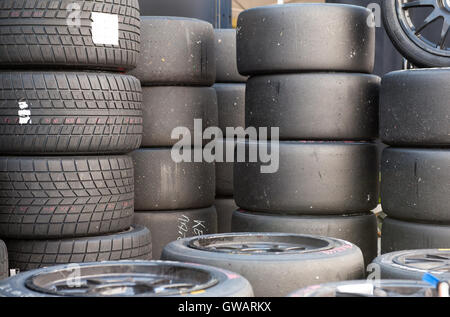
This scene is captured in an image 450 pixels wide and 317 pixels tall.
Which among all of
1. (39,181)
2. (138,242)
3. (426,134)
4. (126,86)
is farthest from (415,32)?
(39,181)

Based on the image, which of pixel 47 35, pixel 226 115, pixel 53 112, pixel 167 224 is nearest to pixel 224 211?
pixel 226 115

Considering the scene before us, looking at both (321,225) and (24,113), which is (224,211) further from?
(24,113)

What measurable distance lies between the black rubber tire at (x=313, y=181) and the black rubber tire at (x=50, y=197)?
748mm

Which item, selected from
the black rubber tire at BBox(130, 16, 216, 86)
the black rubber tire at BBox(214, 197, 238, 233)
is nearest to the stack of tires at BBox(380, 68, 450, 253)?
the black rubber tire at BBox(130, 16, 216, 86)

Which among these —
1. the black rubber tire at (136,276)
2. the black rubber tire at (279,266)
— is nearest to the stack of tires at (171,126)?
the black rubber tire at (279,266)

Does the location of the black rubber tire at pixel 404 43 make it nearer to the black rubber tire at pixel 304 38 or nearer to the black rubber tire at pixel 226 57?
the black rubber tire at pixel 304 38

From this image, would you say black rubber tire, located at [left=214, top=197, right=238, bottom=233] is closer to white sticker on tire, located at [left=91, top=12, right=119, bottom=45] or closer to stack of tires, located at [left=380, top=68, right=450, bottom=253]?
stack of tires, located at [left=380, top=68, right=450, bottom=253]

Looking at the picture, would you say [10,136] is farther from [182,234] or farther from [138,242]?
[182,234]

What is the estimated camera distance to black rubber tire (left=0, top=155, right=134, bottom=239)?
2822 mm

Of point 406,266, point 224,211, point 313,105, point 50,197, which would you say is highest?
point 313,105

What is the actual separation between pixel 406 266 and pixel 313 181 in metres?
1.26

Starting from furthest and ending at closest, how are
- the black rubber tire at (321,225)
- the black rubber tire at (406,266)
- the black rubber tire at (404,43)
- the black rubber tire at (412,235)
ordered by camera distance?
1. the black rubber tire at (404,43)
2. the black rubber tire at (321,225)
3. the black rubber tire at (412,235)
4. the black rubber tire at (406,266)

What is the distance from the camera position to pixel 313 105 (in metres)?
3.23

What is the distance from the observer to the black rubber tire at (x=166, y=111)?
375 centimetres
